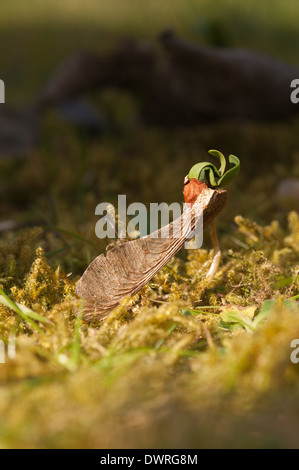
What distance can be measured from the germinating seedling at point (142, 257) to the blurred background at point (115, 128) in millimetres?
517

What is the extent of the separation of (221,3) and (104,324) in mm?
1866

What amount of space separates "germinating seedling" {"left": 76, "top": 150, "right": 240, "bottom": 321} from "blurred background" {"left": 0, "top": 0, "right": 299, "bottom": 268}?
52cm

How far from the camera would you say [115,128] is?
2334mm

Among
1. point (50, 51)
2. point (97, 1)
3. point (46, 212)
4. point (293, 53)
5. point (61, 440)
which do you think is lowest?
point (61, 440)

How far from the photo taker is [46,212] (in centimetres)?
149

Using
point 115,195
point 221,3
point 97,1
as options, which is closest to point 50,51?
point 97,1

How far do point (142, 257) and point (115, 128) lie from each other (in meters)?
1.71

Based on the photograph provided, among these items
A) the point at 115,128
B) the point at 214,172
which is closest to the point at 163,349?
the point at 214,172

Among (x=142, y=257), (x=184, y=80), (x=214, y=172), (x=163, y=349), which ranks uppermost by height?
(x=184, y=80)

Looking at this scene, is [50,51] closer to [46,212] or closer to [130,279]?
[46,212]

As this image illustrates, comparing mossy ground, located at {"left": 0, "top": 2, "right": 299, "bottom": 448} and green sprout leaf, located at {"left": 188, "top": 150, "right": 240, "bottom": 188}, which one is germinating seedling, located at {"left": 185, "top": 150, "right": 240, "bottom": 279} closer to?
green sprout leaf, located at {"left": 188, "top": 150, "right": 240, "bottom": 188}

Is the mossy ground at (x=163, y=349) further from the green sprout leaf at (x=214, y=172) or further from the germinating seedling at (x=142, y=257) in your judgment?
the green sprout leaf at (x=214, y=172)

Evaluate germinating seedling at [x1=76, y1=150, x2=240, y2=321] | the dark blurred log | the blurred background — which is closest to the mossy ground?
germinating seedling at [x1=76, y1=150, x2=240, y2=321]

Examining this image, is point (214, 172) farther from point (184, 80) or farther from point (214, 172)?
point (184, 80)
